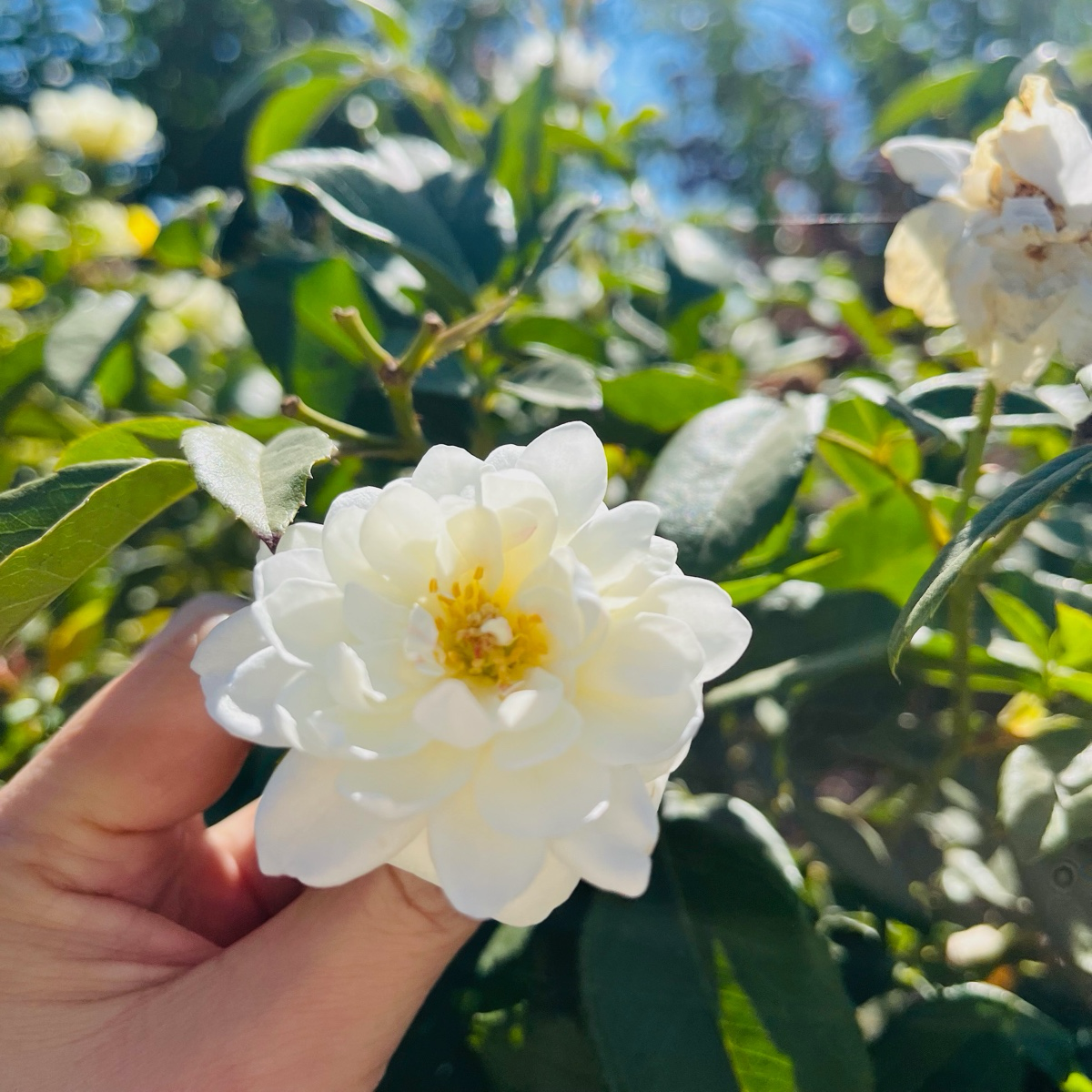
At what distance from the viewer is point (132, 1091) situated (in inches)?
18.6

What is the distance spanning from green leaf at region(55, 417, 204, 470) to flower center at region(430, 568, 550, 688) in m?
0.20

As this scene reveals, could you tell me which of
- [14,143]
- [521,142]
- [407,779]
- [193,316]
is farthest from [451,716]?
[14,143]

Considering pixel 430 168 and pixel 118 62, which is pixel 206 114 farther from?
pixel 430 168

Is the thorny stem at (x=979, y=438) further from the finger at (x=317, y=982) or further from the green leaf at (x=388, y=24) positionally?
the green leaf at (x=388, y=24)

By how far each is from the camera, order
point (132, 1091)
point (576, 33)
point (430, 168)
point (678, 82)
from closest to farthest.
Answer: point (132, 1091) → point (430, 168) → point (576, 33) → point (678, 82)

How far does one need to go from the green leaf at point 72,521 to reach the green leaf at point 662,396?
Result: 33 cm

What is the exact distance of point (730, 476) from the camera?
0.55 meters

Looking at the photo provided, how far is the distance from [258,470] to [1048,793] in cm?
48

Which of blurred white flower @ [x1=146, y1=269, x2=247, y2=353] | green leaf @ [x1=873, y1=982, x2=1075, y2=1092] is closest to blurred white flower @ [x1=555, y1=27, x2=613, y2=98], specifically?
blurred white flower @ [x1=146, y1=269, x2=247, y2=353]

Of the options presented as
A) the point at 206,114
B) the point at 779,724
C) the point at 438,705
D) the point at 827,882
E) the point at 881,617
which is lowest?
the point at 206,114

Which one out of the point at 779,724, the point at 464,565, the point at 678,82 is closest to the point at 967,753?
the point at 779,724

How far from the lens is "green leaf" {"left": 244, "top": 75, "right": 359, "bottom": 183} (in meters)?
0.94

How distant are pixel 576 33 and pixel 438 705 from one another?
113 centimetres

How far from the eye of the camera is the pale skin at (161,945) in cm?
49
